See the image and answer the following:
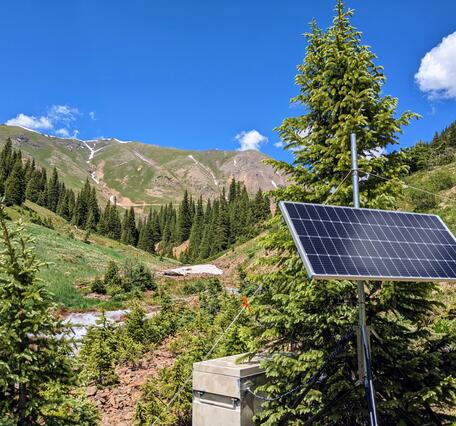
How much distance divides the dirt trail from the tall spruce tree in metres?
5.05

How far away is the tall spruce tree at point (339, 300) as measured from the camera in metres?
7.77

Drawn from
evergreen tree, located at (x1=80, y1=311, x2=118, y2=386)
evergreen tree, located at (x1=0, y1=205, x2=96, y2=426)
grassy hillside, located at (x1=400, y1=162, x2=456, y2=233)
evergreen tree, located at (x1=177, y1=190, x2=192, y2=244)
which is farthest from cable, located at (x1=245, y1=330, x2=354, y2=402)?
evergreen tree, located at (x1=177, y1=190, x2=192, y2=244)

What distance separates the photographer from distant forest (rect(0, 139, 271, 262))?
9381 cm

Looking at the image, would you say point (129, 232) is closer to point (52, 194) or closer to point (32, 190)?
point (52, 194)

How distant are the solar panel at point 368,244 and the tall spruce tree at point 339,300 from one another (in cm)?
112

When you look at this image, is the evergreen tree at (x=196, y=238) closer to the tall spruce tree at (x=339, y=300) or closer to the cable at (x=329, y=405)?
the tall spruce tree at (x=339, y=300)

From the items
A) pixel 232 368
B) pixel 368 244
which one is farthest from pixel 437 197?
pixel 232 368

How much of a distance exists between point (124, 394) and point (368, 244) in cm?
1006

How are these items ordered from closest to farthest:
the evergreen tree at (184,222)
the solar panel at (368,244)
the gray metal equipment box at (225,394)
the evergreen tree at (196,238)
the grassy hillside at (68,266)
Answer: the solar panel at (368,244)
the gray metal equipment box at (225,394)
the grassy hillside at (68,266)
the evergreen tree at (196,238)
the evergreen tree at (184,222)

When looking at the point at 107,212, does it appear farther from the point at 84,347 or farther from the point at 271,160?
the point at 271,160

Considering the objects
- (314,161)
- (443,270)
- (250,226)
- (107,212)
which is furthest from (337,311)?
(107,212)

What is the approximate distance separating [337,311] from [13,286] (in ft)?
19.6

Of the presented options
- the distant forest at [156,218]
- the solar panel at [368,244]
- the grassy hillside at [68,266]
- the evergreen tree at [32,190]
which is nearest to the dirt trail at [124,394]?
the solar panel at [368,244]

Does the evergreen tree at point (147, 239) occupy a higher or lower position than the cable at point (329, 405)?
higher
